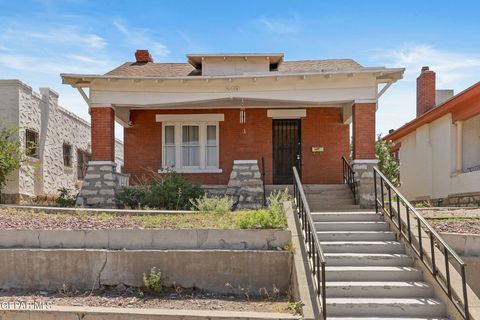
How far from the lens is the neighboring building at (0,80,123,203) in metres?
16.4

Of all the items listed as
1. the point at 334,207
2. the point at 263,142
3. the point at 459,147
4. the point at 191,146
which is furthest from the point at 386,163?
the point at 191,146

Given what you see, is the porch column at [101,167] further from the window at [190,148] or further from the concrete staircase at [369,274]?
the concrete staircase at [369,274]

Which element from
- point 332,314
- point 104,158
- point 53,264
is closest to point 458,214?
point 332,314

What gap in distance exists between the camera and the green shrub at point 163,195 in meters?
13.0

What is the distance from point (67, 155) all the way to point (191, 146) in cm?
724

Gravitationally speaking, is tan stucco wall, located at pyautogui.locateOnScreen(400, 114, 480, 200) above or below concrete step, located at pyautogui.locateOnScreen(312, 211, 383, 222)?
above

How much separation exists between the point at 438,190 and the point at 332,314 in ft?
40.5

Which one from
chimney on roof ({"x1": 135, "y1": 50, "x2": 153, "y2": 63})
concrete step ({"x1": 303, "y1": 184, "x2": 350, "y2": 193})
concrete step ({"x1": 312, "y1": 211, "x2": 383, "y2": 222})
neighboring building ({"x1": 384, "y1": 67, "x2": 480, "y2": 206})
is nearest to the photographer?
concrete step ({"x1": 312, "y1": 211, "x2": 383, "y2": 222})

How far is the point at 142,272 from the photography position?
795 centimetres

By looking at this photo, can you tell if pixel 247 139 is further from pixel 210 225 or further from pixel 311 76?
pixel 210 225

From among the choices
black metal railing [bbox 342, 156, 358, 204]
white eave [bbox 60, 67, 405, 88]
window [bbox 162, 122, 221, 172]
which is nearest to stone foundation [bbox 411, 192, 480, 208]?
black metal railing [bbox 342, 156, 358, 204]

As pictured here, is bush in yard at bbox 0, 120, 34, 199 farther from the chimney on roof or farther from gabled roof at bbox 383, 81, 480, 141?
gabled roof at bbox 383, 81, 480, 141

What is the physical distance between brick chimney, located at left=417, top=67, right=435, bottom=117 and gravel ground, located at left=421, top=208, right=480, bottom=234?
10524mm

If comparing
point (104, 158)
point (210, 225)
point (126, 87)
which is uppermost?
point (126, 87)
